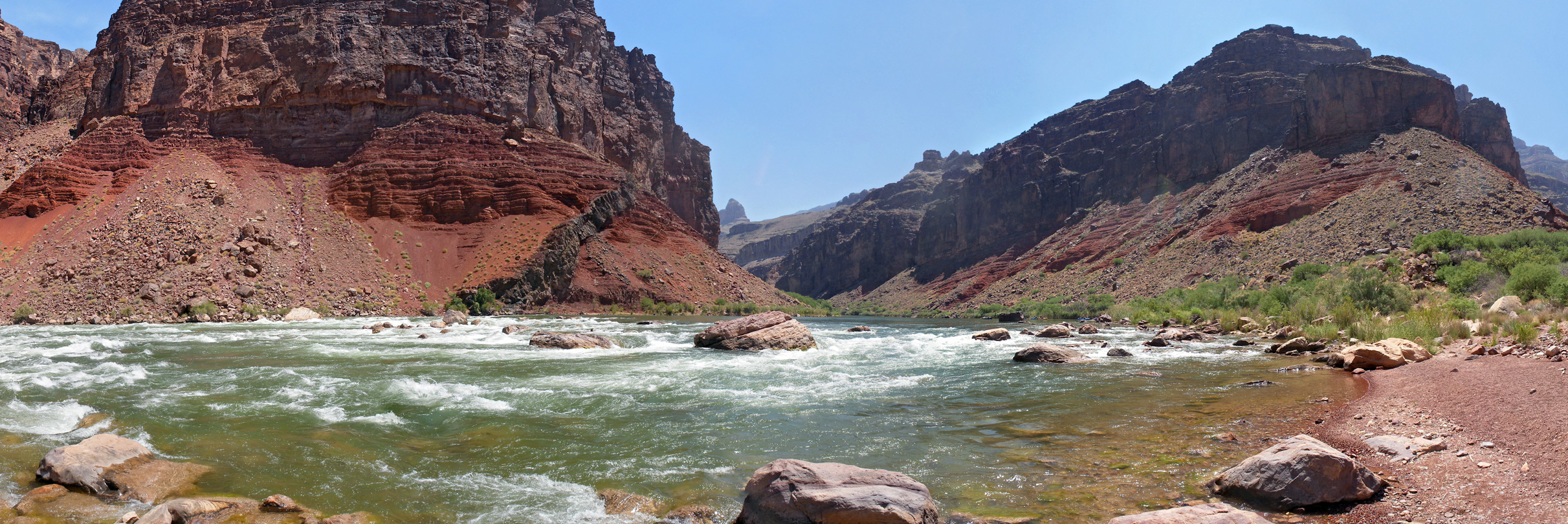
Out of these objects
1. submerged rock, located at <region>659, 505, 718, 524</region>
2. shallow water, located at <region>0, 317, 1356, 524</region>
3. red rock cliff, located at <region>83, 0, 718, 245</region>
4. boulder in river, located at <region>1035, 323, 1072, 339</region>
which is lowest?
submerged rock, located at <region>659, 505, 718, 524</region>

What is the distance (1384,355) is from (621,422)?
1336 centimetres

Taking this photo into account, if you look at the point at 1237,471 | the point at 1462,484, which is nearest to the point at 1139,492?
the point at 1237,471

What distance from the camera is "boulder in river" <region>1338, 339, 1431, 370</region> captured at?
1255 cm

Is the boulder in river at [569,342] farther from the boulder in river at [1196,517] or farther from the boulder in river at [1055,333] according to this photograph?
the boulder in river at [1196,517]

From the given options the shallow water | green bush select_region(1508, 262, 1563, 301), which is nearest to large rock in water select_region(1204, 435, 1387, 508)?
the shallow water

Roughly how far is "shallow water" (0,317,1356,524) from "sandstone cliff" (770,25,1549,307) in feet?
150

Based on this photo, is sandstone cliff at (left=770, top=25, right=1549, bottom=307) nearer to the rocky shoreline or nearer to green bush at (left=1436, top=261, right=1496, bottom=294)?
green bush at (left=1436, top=261, right=1496, bottom=294)

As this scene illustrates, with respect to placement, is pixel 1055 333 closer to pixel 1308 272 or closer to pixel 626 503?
pixel 1308 272

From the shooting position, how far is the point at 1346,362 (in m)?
13.2

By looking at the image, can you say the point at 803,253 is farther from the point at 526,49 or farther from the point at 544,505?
the point at 544,505

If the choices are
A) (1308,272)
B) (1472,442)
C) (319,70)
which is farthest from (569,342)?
(319,70)

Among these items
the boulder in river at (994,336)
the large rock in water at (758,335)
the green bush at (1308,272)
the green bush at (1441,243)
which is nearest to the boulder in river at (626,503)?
the large rock in water at (758,335)

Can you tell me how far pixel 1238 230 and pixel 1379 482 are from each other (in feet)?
Answer: 202

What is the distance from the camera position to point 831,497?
17.3 ft
